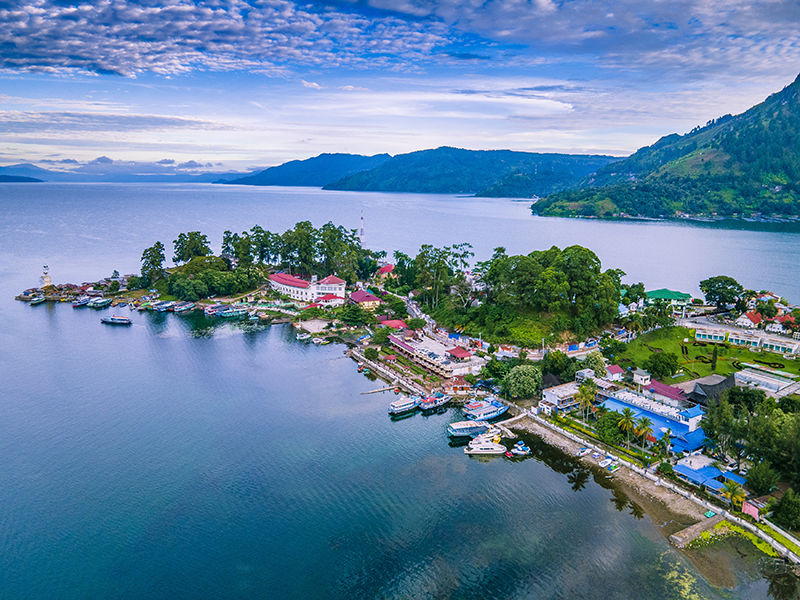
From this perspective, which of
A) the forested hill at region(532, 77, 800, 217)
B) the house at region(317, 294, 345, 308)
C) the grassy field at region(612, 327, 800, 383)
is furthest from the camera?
the forested hill at region(532, 77, 800, 217)

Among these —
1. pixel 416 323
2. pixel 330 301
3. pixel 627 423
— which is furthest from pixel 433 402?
pixel 330 301

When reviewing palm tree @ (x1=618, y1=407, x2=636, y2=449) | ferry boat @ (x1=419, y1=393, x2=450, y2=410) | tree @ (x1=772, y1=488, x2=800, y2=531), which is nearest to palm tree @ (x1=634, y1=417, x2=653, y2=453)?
palm tree @ (x1=618, y1=407, x2=636, y2=449)

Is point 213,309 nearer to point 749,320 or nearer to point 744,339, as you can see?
point 744,339

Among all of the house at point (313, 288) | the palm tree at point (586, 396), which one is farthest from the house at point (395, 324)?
the palm tree at point (586, 396)

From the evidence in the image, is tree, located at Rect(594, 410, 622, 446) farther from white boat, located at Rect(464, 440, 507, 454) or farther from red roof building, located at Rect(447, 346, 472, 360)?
red roof building, located at Rect(447, 346, 472, 360)

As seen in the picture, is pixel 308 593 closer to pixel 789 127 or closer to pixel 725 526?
pixel 725 526

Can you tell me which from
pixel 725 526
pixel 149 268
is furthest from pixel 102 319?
pixel 725 526
